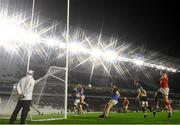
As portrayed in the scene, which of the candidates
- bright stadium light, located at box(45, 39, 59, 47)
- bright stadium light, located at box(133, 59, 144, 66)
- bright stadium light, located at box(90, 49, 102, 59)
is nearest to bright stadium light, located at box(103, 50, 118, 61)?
bright stadium light, located at box(90, 49, 102, 59)

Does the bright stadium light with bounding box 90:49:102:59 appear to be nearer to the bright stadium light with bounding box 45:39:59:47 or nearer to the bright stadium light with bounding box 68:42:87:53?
the bright stadium light with bounding box 68:42:87:53

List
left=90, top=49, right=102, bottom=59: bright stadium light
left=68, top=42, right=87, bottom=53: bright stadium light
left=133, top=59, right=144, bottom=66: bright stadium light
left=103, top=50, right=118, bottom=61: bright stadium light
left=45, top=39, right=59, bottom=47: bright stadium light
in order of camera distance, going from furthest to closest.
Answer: left=133, top=59, right=144, bottom=66: bright stadium light → left=103, top=50, right=118, bottom=61: bright stadium light → left=90, top=49, right=102, bottom=59: bright stadium light → left=68, top=42, right=87, bottom=53: bright stadium light → left=45, top=39, right=59, bottom=47: bright stadium light

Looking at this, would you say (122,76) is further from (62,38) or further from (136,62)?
(62,38)

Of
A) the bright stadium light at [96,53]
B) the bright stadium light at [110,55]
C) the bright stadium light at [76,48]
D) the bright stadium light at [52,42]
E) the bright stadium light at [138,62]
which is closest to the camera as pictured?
the bright stadium light at [52,42]

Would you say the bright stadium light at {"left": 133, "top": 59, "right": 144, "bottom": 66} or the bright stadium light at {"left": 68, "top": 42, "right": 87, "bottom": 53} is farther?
the bright stadium light at {"left": 133, "top": 59, "right": 144, "bottom": 66}

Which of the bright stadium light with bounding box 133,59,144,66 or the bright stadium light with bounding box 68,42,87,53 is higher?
the bright stadium light with bounding box 68,42,87,53

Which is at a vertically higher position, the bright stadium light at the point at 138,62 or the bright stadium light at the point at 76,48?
the bright stadium light at the point at 76,48

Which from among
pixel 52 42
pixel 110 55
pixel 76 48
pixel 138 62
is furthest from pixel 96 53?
pixel 52 42

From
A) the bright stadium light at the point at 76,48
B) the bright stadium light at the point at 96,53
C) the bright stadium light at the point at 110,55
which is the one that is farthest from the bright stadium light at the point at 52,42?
the bright stadium light at the point at 110,55

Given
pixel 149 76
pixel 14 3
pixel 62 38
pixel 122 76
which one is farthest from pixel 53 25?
pixel 149 76

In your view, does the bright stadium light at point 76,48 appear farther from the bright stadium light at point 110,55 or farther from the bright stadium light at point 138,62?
the bright stadium light at point 138,62

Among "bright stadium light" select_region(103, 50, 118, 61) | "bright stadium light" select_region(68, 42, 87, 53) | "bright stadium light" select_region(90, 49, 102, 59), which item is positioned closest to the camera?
"bright stadium light" select_region(68, 42, 87, 53)

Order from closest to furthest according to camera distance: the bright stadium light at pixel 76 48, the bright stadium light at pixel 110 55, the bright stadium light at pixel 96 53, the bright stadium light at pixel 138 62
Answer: the bright stadium light at pixel 76 48 < the bright stadium light at pixel 96 53 < the bright stadium light at pixel 110 55 < the bright stadium light at pixel 138 62

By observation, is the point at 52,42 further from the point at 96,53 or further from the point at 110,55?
the point at 110,55
